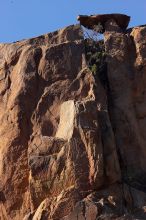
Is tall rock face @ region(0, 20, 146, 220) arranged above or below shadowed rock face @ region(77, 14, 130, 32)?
below

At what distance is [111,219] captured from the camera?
52.7ft

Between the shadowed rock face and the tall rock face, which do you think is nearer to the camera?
the tall rock face

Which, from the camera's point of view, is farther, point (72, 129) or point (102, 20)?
point (102, 20)

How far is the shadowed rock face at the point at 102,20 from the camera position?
20484 millimetres

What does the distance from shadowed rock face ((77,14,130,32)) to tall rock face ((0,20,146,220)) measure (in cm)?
21

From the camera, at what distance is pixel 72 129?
680 inches

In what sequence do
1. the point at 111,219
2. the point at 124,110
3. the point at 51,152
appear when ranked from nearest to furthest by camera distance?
the point at 111,219
the point at 51,152
the point at 124,110

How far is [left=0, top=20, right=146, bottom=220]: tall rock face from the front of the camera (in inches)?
663

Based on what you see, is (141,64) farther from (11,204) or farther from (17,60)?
(11,204)

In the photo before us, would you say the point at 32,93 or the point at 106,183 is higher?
the point at 32,93

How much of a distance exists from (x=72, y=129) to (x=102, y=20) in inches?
179

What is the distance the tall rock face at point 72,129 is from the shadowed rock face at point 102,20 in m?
0.21

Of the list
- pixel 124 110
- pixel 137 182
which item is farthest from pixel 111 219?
pixel 124 110

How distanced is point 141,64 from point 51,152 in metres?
3.82
